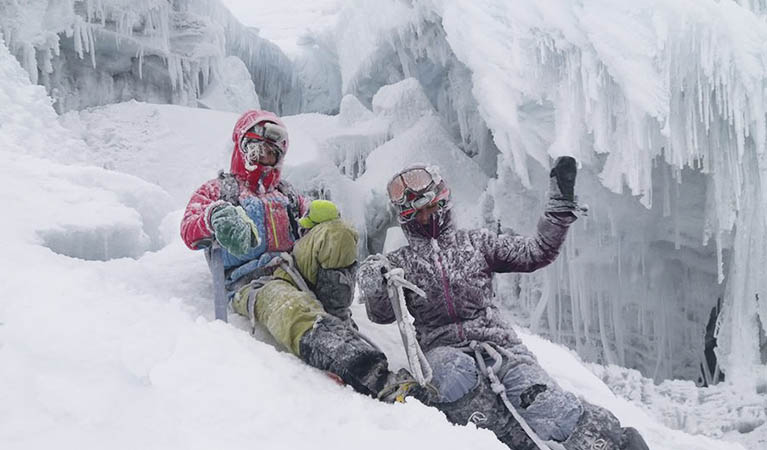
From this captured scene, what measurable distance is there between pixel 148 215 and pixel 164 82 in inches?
368

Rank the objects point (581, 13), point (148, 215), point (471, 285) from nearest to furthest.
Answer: point (471, 285), point (148, 215), point (581, 13)

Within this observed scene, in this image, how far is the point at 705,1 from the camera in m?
4.23

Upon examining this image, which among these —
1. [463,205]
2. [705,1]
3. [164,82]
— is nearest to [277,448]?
[705,1]

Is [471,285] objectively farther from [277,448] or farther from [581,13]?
[581,13]

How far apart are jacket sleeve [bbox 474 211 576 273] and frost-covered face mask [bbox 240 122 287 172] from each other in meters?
0.96

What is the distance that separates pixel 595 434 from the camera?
66.2 inches

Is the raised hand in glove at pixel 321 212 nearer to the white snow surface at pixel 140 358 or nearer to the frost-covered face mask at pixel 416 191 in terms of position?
the frost-covered face mask at pixel 416 191

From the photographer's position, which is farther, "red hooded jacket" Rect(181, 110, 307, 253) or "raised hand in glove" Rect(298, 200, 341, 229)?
"red hooded jacket" Rect(181, 110, 307, 253)

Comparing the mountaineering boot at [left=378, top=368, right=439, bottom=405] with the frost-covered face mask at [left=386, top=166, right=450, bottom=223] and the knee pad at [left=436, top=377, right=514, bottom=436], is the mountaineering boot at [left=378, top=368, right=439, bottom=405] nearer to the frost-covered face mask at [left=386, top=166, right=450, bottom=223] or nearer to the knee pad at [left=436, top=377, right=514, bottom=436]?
the knee pad at [left=436, top=377, right=514, bottom=436]

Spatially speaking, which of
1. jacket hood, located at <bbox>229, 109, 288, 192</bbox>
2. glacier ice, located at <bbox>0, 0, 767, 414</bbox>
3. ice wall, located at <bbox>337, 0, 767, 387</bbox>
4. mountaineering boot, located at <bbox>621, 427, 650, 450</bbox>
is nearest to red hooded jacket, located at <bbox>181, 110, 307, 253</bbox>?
jacket hood, located at <bbox>229, 109, 288, 192</bbox>


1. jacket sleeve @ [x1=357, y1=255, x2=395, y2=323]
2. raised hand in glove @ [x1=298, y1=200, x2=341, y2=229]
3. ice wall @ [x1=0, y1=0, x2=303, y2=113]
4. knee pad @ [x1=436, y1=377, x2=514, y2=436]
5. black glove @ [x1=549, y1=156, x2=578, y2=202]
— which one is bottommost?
knee pad @ [x1=436, y1=377, x2=514, y2=436]

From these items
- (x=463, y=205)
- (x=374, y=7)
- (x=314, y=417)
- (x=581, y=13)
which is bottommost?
(x=463, y=205)

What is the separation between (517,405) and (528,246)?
61 centimetres

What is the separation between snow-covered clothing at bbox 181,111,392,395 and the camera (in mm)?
1747
